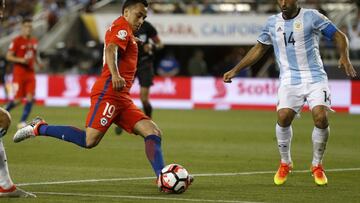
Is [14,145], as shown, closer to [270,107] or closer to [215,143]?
[215,143]

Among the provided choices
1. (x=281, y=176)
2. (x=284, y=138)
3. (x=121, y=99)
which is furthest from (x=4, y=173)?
(x=284, y=138)

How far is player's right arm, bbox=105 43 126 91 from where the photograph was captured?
927 centimetres

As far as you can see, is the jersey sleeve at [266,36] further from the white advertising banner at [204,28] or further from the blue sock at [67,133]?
the white advertising banner at [204,28]

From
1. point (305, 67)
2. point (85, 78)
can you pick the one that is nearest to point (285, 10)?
point (305, 67)

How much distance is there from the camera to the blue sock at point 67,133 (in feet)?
32.4

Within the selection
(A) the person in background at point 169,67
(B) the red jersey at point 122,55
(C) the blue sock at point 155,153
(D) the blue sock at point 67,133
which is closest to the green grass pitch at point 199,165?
(C) the blue sock at point 155,153

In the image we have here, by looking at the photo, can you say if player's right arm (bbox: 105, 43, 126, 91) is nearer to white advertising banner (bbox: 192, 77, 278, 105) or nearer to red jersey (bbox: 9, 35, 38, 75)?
red jersey (bbox: 9, 35, 38, 75)

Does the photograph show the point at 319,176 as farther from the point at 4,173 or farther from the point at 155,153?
the point at 4,173

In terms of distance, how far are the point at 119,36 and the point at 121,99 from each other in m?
0.70

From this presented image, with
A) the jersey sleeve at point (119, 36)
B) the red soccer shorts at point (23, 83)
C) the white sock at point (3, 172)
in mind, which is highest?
the jersey sleeve at point (119, 36)

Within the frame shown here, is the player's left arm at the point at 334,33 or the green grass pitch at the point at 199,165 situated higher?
the player's left arm at the point at 334,33

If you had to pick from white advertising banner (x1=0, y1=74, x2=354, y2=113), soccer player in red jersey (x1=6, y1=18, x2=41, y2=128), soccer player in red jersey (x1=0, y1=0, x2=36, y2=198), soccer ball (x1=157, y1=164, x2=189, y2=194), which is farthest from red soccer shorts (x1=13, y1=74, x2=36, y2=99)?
soccer player in red jersey (x1=0, y1=0, x2=36, y2=198)

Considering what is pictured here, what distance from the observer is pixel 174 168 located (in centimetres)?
952

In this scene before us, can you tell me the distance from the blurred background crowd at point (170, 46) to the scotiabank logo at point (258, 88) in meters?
3.36
